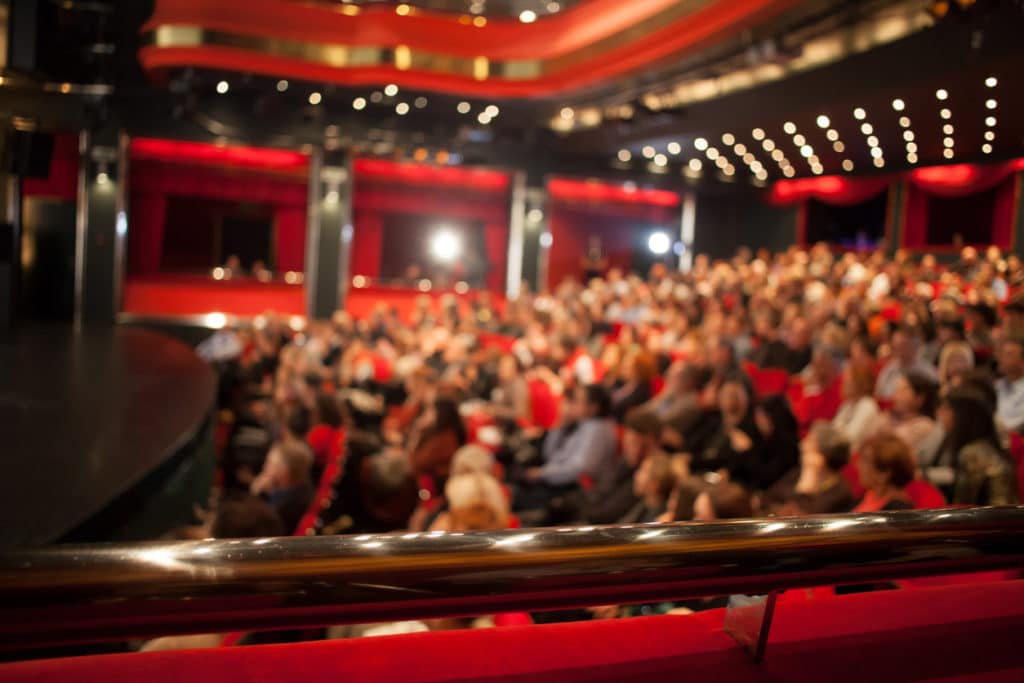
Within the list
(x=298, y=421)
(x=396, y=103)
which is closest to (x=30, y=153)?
(x=298, y=421)

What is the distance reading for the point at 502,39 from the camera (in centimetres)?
900

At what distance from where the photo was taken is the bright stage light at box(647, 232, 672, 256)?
46.0 feet

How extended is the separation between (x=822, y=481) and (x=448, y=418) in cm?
166

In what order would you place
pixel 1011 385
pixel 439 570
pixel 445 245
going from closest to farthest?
pixel 439 570, pixel 1011 385, pixel 445 245

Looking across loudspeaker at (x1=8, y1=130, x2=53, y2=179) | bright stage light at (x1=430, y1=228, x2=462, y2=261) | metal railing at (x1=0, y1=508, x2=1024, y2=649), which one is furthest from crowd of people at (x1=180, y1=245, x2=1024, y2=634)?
bright stage light at (x1=430, y1=228, x2=462, y2=261)

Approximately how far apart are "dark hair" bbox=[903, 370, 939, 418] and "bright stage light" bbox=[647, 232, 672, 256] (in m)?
10.8

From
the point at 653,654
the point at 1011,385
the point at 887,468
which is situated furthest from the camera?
the point at 1011,385

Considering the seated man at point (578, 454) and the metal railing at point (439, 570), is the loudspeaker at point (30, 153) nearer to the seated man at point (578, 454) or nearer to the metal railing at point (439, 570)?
the seated man at point (578, 454)

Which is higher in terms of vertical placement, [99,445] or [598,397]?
[598,397]

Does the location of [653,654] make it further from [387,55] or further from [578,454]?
[387,55]

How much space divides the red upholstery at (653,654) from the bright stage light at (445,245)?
510 inches

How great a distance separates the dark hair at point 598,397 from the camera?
12.5 feet

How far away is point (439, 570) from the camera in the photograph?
676 mm

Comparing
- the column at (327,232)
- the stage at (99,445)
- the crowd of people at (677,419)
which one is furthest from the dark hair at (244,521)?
the column at (327,232)
